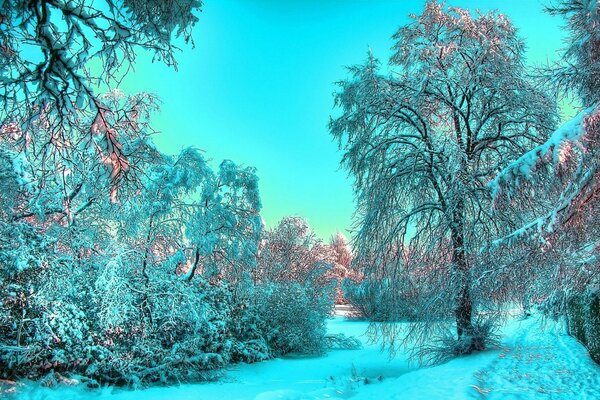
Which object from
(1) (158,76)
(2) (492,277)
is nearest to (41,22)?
(1) (158,76)

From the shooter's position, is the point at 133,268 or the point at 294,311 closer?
the point at 133,268

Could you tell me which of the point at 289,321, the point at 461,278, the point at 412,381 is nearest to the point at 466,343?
the point at 461,278

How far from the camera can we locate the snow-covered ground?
20.6ft

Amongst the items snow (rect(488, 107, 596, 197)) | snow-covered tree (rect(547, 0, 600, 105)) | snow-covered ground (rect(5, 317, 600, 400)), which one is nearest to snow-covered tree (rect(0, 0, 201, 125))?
snow (rect(488, 107, 596, 197))

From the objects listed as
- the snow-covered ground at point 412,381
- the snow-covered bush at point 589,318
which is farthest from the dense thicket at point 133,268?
the snow-covered bush at point 589,318

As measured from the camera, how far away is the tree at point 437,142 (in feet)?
28.5

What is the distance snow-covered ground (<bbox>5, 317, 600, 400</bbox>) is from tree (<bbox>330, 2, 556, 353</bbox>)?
3.86 feet

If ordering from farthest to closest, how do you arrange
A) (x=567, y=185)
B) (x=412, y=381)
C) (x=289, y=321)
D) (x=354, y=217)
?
1. (x=289, y=321)
2. (x=354, y=217)
3. (x=412, y=381)
4. (x=567, y=185)

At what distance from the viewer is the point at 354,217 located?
36.3 feet

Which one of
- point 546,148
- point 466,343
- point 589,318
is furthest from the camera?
point 466,343

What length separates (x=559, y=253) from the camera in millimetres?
4922

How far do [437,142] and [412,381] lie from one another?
212 inches

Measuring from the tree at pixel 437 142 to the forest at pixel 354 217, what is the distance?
53 millimetres

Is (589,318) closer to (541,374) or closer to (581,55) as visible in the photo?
(541,374)
